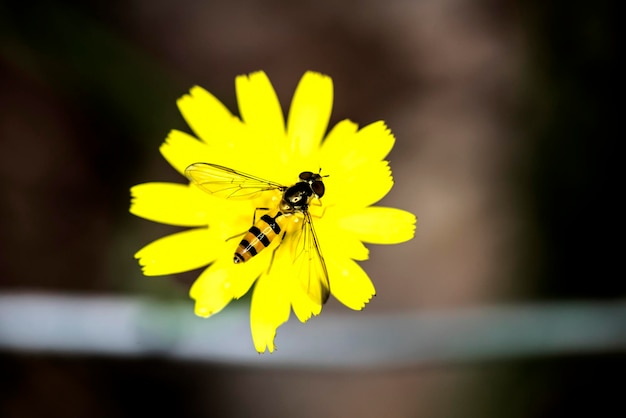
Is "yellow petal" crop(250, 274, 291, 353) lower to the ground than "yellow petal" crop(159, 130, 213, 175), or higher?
lower

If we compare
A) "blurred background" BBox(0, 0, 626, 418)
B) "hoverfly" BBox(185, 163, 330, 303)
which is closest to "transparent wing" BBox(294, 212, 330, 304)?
"hoverfly" BBox(185, 163, 330, 303)

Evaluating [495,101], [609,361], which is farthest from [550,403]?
[495,101]

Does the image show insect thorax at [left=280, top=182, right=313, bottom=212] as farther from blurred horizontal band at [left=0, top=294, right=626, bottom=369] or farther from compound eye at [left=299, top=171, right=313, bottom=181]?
blurred horizontal band at [left=0, top=294, right=626, bottom=369]

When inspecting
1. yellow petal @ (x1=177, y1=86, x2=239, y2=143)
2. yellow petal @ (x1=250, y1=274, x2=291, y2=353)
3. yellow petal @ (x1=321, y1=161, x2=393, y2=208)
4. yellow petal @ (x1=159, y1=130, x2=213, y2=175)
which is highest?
yellow petal @ (x1=177, y1=86, x2=239, y2=143)

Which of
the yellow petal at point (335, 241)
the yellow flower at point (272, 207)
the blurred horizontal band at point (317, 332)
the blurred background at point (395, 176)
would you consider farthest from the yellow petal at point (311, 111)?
the blurred background at point (395, 176)

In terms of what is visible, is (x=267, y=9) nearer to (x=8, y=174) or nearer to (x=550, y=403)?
(x=8, y=174)

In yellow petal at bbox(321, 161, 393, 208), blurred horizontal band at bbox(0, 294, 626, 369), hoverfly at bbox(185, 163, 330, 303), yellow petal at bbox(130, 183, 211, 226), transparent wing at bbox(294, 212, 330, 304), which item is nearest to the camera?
transparent wing at bbox(294, 212, 330, 304)

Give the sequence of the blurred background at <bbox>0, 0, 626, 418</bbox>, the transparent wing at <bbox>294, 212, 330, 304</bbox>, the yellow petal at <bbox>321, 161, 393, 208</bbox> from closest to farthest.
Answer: the transparent wing at <bbox>294, 212, 330, 304</bbox>
the yellow petal at <bbox>321, 161, 393, 208</bbox>
the blurred background at <bbox>0, 0, 626, 418</bbox>
